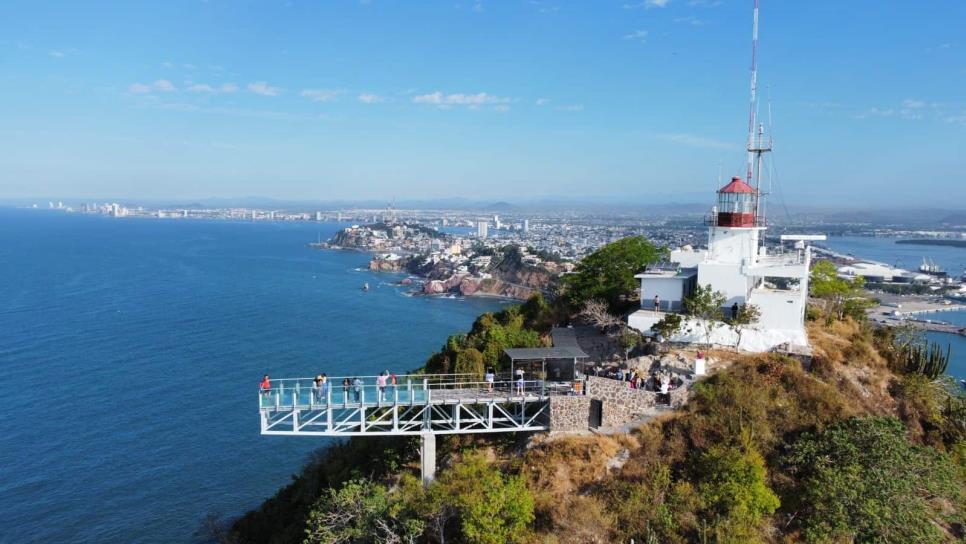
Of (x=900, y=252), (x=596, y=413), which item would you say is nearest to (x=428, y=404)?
(x=596, y=413)

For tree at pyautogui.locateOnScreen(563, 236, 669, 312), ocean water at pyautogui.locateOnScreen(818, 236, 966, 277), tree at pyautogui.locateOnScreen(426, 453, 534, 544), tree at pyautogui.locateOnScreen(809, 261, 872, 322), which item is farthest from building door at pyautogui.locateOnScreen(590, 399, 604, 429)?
ocean water at pyautogui.locateOnScreen(818, 236, 966, 277)

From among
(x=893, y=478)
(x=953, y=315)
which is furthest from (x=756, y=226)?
(x=953, y=315)

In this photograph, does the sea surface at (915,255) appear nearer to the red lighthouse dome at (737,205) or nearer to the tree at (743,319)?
the red lighthouse dome at (737,205)

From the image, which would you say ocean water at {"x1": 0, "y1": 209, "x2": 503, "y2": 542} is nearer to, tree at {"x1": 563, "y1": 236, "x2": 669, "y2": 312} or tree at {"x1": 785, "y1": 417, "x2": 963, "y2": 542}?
tree at {"x1": 563, "y1": 236, "x2": 669, "y2": 312}

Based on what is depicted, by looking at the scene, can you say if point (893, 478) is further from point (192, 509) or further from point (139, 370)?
point (139, 370)

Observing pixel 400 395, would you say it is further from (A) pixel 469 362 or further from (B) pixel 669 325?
(B) pixel 669 325

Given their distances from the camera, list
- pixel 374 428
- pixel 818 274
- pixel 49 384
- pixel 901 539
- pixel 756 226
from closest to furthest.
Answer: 1. pixel 901 539
2. pixel 374 428
3. pixel 756 226
4. pixel 818 274
5. pixel 49 384
